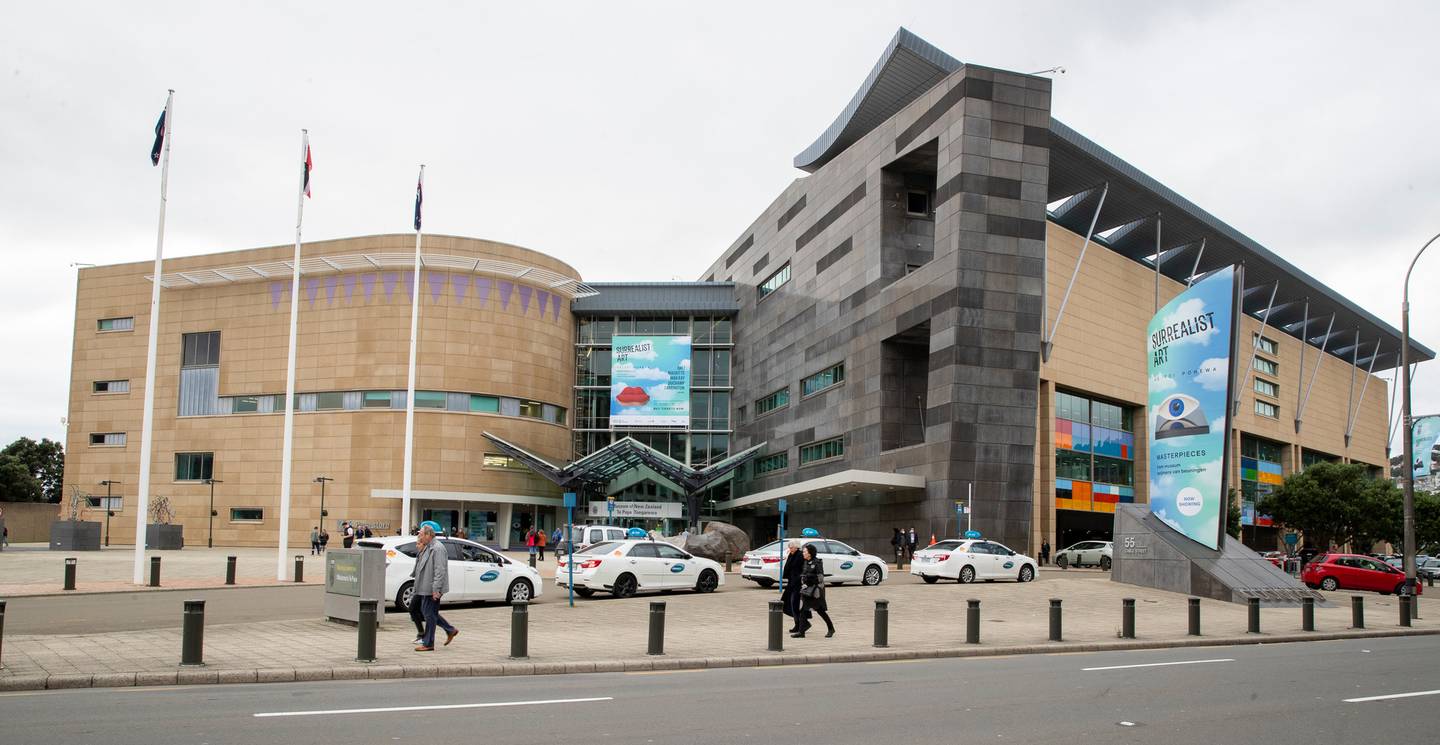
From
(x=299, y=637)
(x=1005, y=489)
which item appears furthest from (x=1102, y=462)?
(x=299, y=637)

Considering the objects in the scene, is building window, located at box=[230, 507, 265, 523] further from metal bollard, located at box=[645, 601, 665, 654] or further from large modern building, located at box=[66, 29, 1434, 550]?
metal bollard, located at box=[645, 601, 665, 654]

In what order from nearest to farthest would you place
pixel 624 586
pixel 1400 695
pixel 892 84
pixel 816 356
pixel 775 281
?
pixel 1400 695
pixel 624 586
pixel 892 84
pixel 816 356
pixel 775 281

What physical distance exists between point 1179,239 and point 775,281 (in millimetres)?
24650

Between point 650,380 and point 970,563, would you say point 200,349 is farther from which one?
point 970,563

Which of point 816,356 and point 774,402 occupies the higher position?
point 816,356

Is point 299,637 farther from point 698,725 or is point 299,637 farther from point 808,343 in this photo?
point 808,343

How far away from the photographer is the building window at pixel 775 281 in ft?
223

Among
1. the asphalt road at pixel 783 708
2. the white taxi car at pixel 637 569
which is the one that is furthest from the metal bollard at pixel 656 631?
the white taxi car at pixel 637 569

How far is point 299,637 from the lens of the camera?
15.9 m

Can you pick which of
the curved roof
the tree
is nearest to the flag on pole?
the curved roof

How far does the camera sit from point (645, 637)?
17406mm

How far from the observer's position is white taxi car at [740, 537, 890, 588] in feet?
92.6

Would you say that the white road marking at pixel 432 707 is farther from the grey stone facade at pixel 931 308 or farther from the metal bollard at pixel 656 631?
the grey stone facade at pixel 931 308

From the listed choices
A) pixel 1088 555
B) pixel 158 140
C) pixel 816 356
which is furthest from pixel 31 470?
pixel 1088 555
